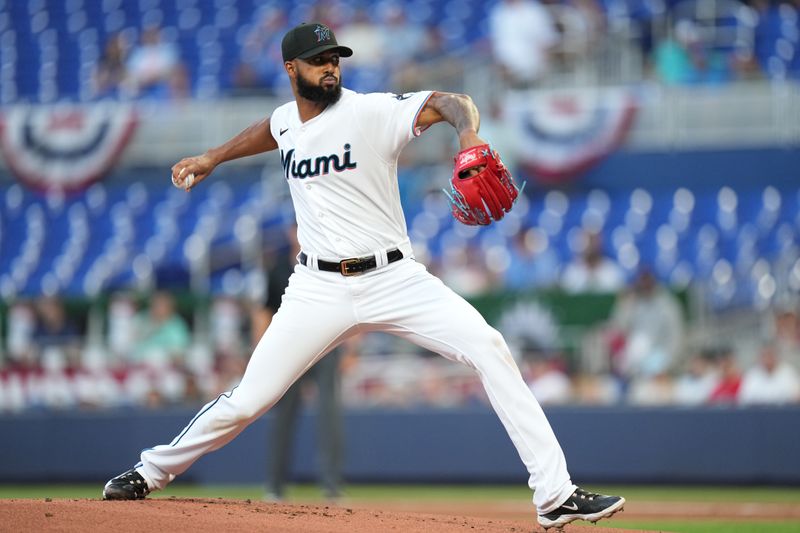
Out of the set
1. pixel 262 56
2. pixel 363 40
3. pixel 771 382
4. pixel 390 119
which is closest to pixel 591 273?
pixel 771 382

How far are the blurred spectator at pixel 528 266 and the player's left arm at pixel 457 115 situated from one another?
724 centimetres

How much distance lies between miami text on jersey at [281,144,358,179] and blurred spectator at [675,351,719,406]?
5736 millimetres

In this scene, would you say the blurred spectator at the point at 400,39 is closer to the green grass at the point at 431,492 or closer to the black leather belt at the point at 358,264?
the green grass at the point at 431,492

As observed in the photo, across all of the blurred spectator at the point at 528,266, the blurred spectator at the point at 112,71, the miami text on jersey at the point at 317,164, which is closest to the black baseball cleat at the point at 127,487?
the miami text on jersey at the point at 317,164

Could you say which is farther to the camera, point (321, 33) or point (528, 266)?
point (528, 266)

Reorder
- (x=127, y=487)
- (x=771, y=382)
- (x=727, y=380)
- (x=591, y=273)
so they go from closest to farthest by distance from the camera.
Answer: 1. (x=127, y=487)
2. (x=771, y=382)
3. (x=727, y=380)
4. (x=591, y=273)

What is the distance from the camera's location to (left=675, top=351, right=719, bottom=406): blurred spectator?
1000cm

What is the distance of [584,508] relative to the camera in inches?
188

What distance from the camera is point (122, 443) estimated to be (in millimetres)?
10383

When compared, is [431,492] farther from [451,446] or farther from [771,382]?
[771,382]

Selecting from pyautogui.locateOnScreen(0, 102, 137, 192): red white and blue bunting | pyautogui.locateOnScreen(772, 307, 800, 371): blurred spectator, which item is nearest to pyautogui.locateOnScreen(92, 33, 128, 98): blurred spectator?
pyautogui.locateOnScreen(0, 102, 137, 192): red white and blue bunting

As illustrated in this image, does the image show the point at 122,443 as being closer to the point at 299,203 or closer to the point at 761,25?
the point at 299,203

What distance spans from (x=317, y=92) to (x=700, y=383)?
5.96m

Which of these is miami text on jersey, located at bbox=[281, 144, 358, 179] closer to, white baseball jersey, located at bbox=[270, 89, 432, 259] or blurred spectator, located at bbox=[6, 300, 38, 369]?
white baseball jersey, located at bbox=[270, 89, 432, 259]
